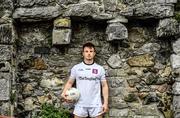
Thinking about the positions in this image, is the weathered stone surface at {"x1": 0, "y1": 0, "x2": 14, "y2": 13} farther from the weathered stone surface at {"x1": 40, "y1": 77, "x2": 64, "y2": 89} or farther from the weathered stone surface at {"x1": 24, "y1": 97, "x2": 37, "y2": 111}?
the weathered stone surface at {"x1": 24, "y1": 97, "x2": 37, "y2": 111}

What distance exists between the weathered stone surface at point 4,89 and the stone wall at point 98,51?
0.01 meters

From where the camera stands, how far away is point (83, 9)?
6465 mm

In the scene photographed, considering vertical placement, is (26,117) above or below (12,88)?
below

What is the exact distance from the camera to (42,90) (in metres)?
6.73

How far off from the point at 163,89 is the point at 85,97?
1125 millimetres

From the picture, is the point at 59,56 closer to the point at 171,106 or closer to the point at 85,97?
the point at 85,97

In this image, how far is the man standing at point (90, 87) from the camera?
6387 mm

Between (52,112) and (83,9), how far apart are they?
155cm

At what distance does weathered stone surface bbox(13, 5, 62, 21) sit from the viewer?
6.54 meters

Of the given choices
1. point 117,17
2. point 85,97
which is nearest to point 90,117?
point 85,97

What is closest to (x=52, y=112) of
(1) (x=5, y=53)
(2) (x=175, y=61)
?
(1) (x=5, y=53)

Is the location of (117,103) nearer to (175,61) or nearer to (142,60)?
(142,60)

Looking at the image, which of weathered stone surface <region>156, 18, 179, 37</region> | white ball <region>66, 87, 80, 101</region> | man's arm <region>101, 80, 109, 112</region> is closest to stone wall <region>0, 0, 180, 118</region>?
weathered stone surface <region>156, 18, 179, 37</region>

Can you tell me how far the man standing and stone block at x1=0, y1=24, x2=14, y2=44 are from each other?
1.03 m
